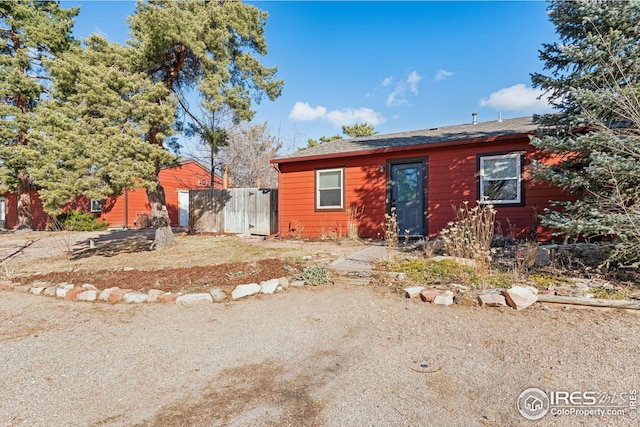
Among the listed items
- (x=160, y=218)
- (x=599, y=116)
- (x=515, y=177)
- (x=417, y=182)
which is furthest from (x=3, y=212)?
(x=599, y=116)

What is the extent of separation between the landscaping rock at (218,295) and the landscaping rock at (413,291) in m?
2.32

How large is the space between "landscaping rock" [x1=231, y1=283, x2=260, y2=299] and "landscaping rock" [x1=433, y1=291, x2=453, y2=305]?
7.46 ft

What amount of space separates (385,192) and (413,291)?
5.12m

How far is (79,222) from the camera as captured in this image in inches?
630

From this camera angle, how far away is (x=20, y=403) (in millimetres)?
2008

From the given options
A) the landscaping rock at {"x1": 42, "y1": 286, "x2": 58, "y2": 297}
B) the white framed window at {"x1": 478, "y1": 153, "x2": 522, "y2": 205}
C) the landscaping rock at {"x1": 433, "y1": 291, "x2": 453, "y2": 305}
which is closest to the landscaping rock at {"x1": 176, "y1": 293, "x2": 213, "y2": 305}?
the landscaping rock at {"x1": 42, "y1": 286, "x2": 58, "y2": 297}

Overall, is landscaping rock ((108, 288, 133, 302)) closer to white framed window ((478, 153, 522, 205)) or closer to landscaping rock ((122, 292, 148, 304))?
landscaping rock ((122, 292, 148, 304))

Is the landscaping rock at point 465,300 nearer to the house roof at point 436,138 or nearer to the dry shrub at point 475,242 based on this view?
the dry shrub at point 475,242

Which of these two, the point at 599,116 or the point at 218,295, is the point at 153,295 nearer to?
the point at 218,295

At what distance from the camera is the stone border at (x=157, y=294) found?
402 centimetres

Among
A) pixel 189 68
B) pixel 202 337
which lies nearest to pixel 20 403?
pixel 202 337

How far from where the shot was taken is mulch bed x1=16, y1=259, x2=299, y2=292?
4457 mm

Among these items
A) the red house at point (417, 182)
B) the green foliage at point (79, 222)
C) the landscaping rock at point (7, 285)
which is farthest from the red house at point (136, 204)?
the landscaping rock at point (7, 285)

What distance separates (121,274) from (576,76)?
778cm
